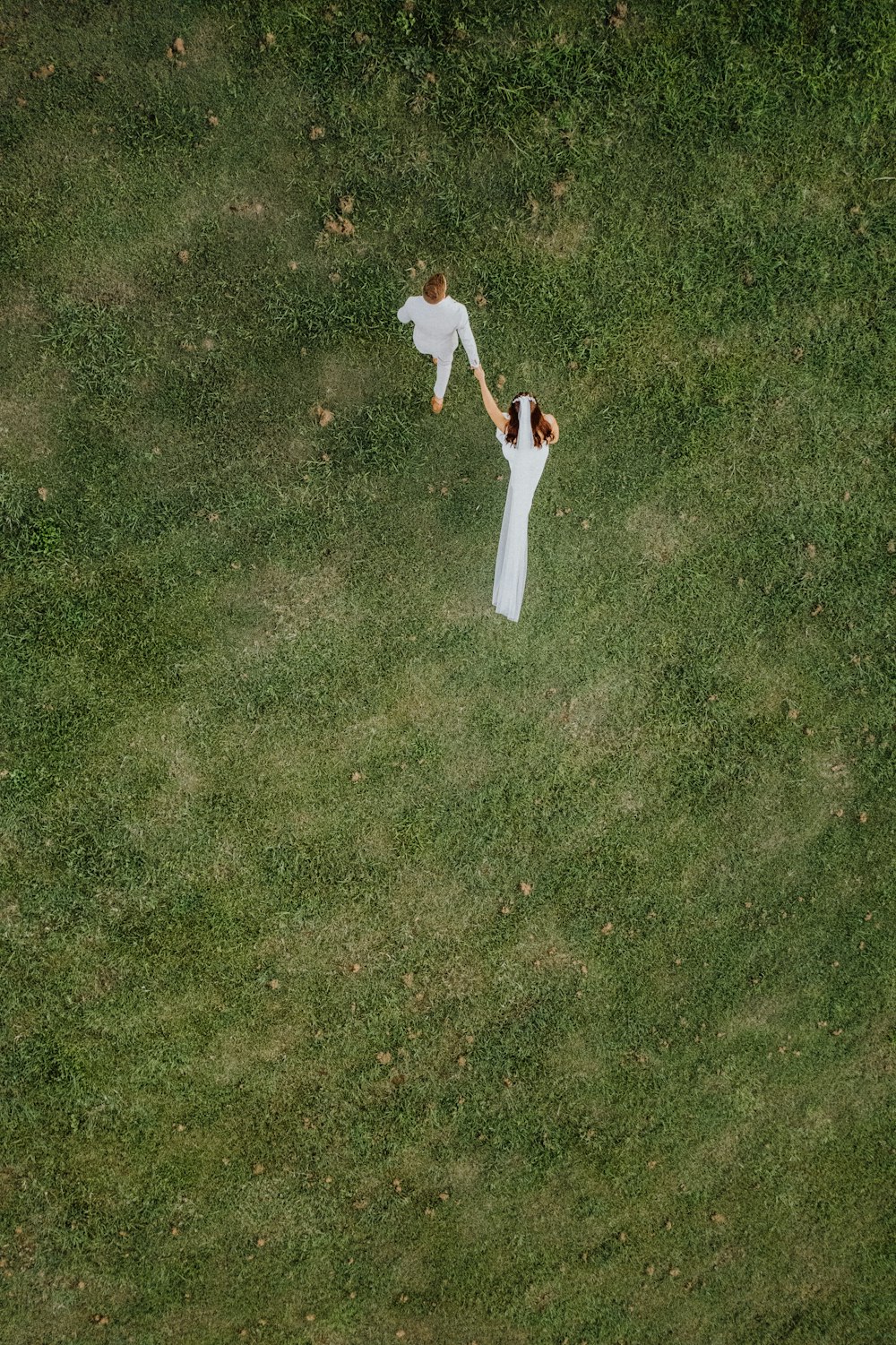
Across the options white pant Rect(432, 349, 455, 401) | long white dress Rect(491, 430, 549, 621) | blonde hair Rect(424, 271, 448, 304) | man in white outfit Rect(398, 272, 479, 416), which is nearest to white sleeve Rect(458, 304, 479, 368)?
man in white outfit Rect(398, 272, 479, 416)

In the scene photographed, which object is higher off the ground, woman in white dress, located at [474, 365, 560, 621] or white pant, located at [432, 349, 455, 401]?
white pant, located at [432, 349, 455, 401]

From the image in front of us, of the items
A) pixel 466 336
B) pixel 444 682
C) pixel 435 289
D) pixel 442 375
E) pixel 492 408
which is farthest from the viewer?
pixel 444 682

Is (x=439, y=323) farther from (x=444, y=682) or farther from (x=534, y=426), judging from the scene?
(x=444, y=682)

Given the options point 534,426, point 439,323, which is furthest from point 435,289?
point 534,426

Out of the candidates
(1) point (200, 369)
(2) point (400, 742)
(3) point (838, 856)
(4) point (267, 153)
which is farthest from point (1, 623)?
(3) point (838, 856)

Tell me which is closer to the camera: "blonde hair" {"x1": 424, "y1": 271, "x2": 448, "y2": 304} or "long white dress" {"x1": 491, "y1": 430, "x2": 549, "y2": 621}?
"blonde hair" {"x1": 424, "y1": 271, "x2": 448, "y2": 304}

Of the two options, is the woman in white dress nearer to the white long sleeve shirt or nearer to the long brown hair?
the long brown hair
